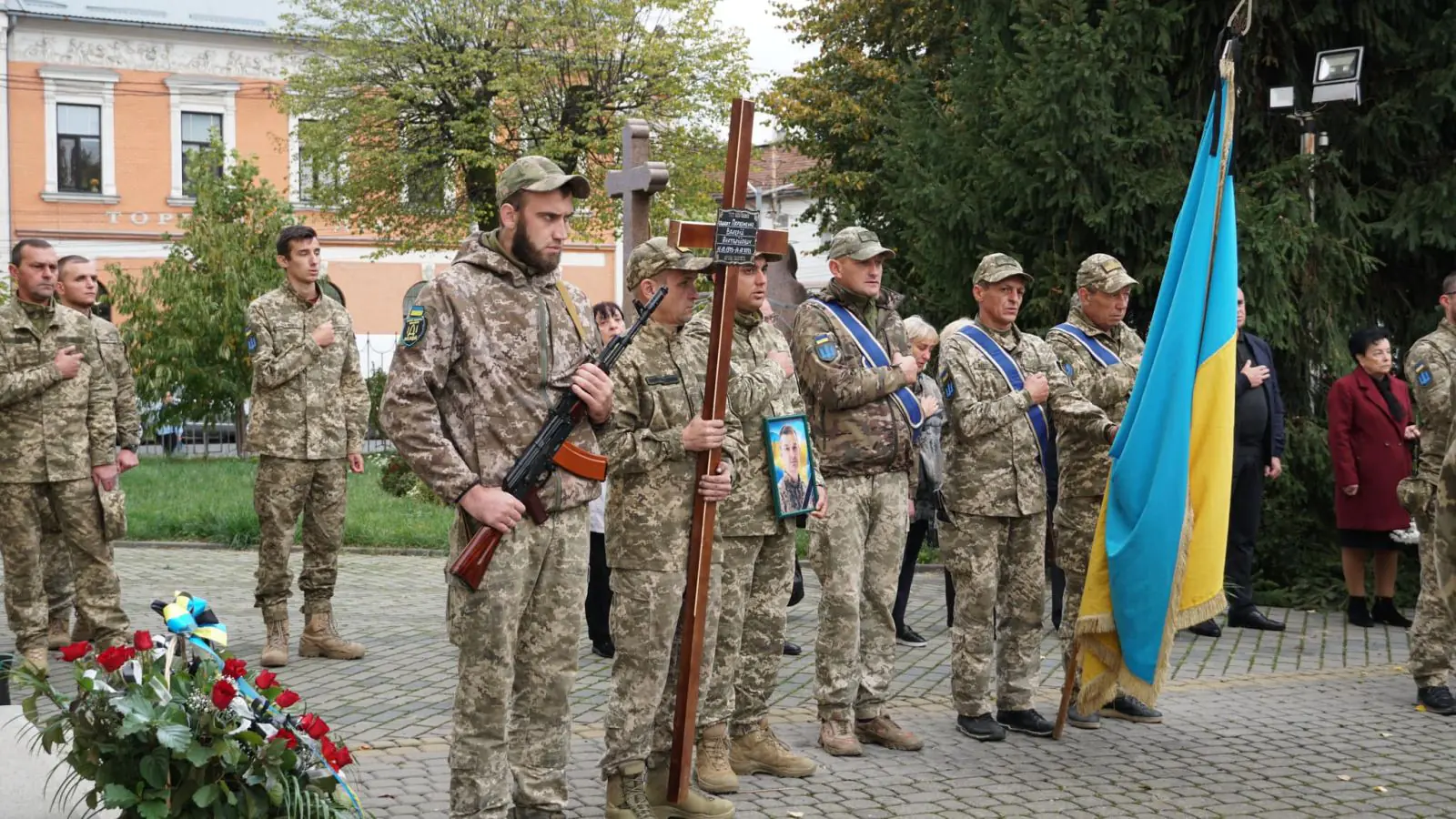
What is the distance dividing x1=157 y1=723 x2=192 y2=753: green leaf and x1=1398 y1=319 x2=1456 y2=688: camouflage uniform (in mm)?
5872

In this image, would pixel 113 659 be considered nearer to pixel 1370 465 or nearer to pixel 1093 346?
pixel 1093 346

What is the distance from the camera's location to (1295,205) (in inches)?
443

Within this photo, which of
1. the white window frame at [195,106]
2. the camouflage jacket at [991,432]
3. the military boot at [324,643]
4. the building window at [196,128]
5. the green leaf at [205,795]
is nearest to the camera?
the green leaf at [205,795]

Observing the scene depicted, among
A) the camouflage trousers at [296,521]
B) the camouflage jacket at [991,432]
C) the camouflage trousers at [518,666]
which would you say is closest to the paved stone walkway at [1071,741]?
the camouflage trousers at [296,521]

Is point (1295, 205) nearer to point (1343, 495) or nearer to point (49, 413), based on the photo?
point (1343, 495)

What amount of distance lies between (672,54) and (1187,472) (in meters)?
29.1

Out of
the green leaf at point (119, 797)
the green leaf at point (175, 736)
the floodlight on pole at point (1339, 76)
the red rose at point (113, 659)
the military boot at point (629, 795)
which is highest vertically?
the floodlight on pole at point (1339, 76)

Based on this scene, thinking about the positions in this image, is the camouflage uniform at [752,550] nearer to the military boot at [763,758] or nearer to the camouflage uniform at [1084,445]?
the military boot at [763,758]

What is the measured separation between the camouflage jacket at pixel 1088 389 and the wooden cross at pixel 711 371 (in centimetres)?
252

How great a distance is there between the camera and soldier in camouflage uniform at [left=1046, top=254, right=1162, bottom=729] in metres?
7.23

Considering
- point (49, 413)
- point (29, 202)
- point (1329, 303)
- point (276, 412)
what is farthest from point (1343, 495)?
point (29, 202)

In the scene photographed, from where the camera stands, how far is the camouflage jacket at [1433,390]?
838 centimetres

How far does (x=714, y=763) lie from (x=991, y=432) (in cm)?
198

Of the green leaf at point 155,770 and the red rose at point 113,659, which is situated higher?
the red rose at point 113,659
